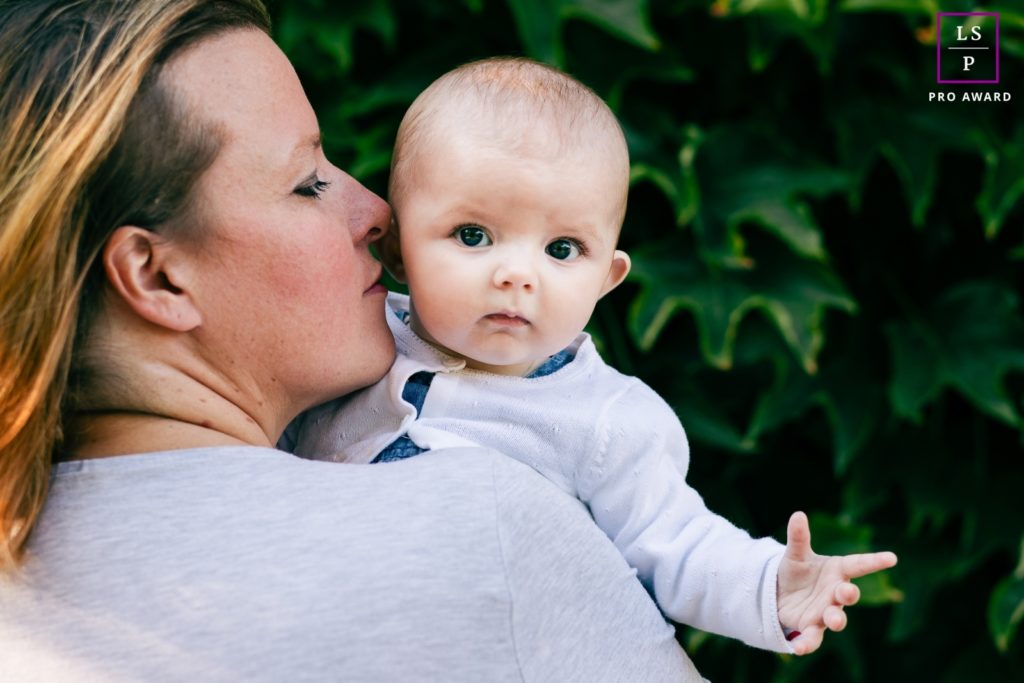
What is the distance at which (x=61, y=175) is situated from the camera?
1.14 m

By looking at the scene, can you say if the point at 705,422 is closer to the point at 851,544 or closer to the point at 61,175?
the point at 851,544

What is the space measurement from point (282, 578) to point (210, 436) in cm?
24

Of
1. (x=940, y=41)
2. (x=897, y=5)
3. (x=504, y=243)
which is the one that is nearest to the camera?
(x=504, y=243)

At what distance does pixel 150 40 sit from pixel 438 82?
329 mm

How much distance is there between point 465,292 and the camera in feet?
4.25

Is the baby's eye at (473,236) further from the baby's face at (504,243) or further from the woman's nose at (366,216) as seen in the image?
the woman's nose at (366,216)

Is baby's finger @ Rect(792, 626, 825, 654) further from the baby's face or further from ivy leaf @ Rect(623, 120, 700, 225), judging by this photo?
ivy leaf @ Rect(623, 120, 700, 225)

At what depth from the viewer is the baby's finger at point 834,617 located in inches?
46.7

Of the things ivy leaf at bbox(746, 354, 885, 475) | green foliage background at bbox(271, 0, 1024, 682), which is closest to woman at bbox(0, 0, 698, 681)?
green foliage background at bbox(271, 0, 1024, 682)

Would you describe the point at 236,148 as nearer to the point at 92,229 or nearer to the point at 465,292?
the point at 92,229

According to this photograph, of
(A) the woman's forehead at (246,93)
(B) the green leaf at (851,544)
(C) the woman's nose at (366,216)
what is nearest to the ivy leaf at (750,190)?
(B) the green leaf at (851,544)

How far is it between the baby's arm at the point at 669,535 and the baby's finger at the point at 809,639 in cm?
3

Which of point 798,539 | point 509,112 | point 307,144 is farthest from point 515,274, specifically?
point 798,539

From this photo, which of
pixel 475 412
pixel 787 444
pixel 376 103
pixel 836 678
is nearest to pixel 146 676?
pixel 475 412
